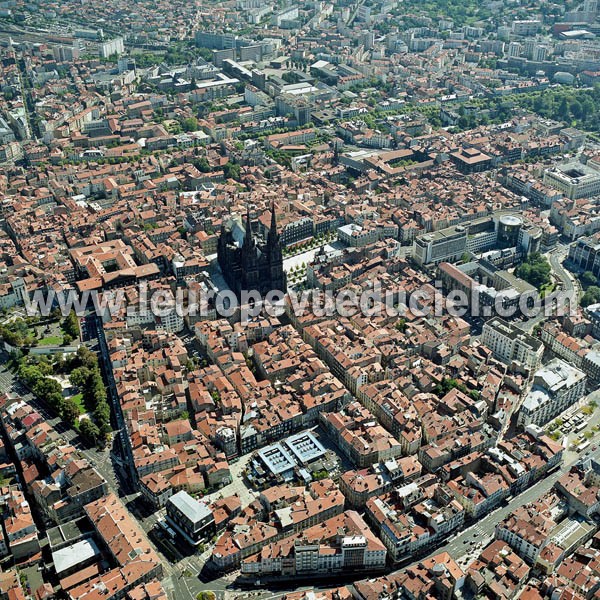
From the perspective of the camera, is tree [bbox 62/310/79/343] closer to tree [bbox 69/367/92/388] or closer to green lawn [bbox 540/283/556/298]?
tree [bbox 69/367/92/388]

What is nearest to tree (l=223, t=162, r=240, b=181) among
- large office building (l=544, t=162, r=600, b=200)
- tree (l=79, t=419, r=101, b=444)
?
large office building (l=544, t=162, r=600, b=200)

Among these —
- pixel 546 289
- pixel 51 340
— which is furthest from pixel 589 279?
pixel 51 340

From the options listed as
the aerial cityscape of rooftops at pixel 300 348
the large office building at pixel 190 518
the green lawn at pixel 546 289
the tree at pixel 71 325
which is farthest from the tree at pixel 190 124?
the large office building at pixel 190 518

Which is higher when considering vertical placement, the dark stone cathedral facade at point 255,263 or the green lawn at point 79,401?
the dark stone cathedral facade at point 255,263

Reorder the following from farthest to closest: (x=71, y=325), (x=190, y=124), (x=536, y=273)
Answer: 1. (x=190, y=124)
2. (x=536, y=273)
3. (x=71, y=325)

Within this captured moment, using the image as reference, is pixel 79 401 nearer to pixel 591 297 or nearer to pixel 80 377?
pixel 80 377

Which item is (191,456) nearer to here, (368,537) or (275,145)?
(368,537)

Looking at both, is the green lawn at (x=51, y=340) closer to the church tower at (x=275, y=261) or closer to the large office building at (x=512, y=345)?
the church tower at (x=275, y=261)
